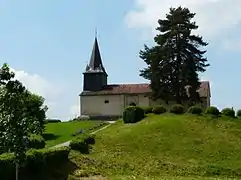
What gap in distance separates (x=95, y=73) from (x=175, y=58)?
67.3 feet

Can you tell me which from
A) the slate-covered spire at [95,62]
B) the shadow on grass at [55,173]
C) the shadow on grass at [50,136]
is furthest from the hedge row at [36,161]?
the slate-covered spire at [95,62]

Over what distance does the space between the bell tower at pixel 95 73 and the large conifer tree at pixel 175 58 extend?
1634 centimetres

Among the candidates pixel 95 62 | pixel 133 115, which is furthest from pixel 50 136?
pixel 95 62

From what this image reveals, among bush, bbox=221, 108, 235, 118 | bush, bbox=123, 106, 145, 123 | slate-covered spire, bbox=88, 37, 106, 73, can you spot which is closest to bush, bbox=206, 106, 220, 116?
bush, bbox=221, 108, 235, 118

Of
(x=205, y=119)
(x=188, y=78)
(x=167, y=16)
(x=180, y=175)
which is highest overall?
(x=167, y=16)

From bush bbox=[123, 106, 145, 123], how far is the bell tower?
2628 cm

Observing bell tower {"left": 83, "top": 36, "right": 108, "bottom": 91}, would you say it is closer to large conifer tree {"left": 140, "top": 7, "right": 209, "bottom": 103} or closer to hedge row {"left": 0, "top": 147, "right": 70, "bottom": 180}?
large conifer tree {"left": 140, "top": 7, "right": 209, "bottom": 103}

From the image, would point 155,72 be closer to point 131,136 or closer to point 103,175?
point 131,136

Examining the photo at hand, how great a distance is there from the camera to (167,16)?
59719 mm

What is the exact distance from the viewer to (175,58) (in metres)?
58.2

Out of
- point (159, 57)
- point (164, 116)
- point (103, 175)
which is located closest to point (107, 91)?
point (159, 57)

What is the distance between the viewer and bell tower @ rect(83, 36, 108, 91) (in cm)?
7581

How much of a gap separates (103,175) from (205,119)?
20.8m

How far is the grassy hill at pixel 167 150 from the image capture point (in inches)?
1198
